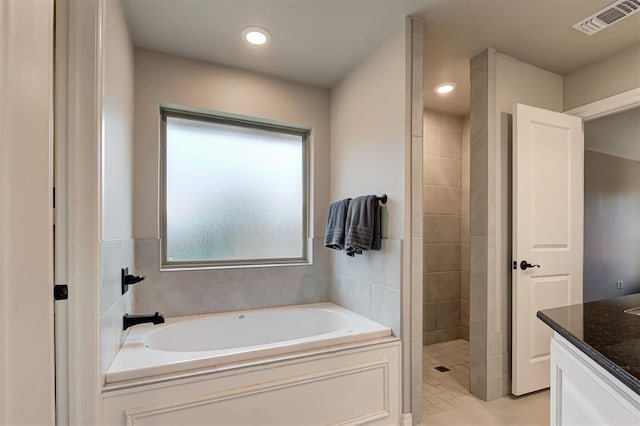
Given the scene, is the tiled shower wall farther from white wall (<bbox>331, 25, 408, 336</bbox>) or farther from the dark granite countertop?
the dark granite countertop

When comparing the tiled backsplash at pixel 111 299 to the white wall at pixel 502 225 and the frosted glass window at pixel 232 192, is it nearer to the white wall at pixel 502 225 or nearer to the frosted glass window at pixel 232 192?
the frosted glass window at pixel 232 192

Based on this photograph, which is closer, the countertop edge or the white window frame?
the countertop edge

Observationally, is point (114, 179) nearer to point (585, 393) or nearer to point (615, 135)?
point (585, 393)

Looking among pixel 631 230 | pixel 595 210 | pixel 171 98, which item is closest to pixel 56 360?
pixel 171 98

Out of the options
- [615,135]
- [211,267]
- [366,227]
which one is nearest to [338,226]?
[366,227]

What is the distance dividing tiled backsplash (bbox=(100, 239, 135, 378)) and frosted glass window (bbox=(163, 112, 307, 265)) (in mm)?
674

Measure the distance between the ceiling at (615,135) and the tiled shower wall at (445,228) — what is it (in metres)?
1.12

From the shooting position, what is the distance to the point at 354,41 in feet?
7.17

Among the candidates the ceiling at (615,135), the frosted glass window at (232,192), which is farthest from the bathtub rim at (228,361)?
the ceiling at (615,135)

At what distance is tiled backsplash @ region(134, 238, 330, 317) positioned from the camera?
2279 millimetres

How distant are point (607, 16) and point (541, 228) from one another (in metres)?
1.36

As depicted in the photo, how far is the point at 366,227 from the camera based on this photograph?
210 cm

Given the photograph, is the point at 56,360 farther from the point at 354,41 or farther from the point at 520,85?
the point at 520,85

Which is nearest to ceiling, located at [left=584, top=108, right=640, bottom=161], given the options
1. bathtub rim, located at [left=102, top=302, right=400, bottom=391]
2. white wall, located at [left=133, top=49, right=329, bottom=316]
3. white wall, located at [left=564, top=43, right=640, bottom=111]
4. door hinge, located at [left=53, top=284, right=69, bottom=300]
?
white wall, located at [left=564, top=43, right=640, bottom=111]
